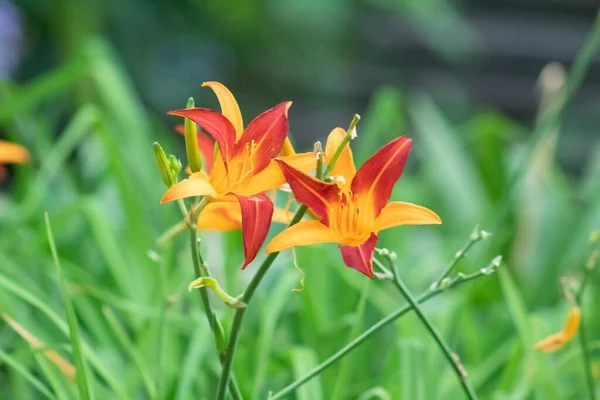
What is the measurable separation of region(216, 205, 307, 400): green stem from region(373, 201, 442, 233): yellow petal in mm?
43

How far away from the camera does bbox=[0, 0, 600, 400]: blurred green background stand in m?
0.73

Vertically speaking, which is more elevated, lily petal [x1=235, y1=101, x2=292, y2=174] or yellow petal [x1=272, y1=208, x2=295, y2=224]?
lily petal [x1=235, y1=101, x2=292, y2=174]

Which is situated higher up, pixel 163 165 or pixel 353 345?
pixel 163 165

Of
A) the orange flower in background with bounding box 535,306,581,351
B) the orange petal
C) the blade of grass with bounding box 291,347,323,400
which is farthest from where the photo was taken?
the blade of grass with bounding box 291,347,323,400

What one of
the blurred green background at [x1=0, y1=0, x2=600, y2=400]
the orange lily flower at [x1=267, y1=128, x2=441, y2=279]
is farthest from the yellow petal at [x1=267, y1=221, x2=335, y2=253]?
the blurred green background at [x1=0, y1=0, x2=600, y2=400]

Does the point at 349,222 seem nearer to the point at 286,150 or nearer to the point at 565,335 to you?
the point at 286,150

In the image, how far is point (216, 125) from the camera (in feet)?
1.45

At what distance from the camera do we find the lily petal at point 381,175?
460mm

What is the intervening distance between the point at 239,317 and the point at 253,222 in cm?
6

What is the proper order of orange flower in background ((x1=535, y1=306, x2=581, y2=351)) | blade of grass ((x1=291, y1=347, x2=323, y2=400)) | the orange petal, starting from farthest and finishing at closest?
1. blade of grass ((x1=291, y1=347, x2=323, y2=400))
2. orange flower in background ((x1=535, y1=306, x2=581, y2=351))
3. the orange petal

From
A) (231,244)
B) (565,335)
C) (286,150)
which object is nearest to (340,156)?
(286,150)

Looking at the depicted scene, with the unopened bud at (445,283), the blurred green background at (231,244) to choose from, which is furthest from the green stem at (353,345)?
the blurred green background at (231,244)

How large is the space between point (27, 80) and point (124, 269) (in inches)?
64.2

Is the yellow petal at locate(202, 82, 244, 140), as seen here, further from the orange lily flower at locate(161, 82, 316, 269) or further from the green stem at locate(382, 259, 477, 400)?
the green stem at locate(382, 259, 477, 400)
